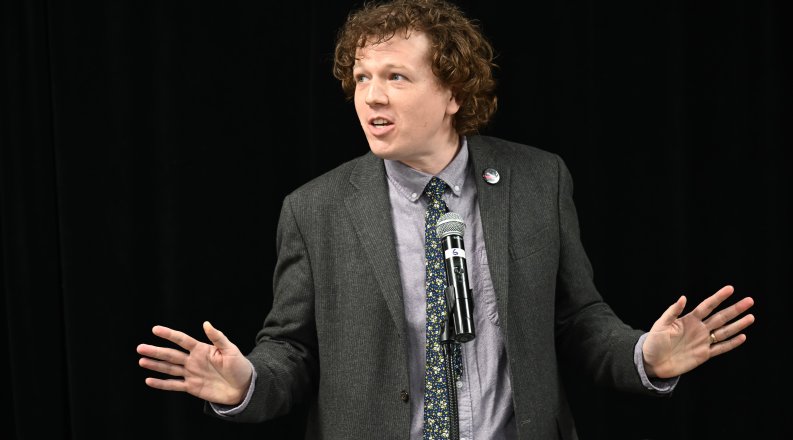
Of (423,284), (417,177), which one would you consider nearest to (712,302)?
(423,284)

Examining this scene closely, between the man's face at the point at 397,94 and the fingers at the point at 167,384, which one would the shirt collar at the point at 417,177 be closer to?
the man's face at the point at 397,94

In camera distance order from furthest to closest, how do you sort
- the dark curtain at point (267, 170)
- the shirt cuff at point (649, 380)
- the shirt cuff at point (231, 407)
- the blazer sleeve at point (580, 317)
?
1. the dark curtain at point (267, 170)
2. the blazer sleeve at point (580, 317)
3. the shirt cuff at point (649, 380)
4. the shirt cuff at point (231, 407)

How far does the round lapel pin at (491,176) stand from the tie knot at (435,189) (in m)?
0.11

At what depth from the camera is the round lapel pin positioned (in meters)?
2.43

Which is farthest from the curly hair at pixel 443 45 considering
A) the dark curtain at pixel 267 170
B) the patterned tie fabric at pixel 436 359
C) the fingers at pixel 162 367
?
the fingers at pixel 162 367

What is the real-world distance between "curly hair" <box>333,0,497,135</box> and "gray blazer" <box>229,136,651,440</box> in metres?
0.10

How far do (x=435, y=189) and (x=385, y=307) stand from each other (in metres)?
0.34

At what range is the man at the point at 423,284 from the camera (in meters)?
2.28

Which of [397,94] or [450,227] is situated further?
[397,94]

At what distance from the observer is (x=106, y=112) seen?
3.02 metres

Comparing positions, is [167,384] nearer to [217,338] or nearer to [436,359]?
[217,338]

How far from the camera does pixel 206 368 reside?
6.82ft

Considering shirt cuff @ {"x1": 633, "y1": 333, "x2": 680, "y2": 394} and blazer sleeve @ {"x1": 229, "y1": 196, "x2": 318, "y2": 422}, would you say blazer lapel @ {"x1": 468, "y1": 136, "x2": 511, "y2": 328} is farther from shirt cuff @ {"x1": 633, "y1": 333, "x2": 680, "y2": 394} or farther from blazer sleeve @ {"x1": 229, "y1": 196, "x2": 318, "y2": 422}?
blazer sleeve @ {"x1": 229, "y1": 196, "x2": 318, "y2": 422}

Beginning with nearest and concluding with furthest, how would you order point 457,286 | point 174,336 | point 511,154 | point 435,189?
point 457,286
point 174,336
point 435,189
point 511,154
